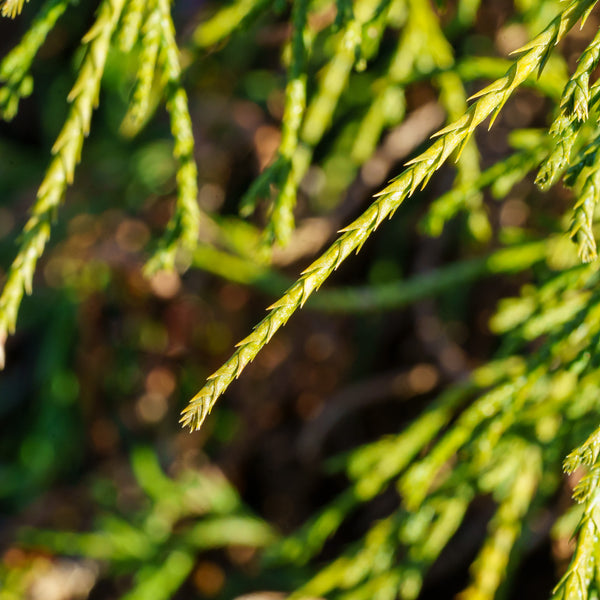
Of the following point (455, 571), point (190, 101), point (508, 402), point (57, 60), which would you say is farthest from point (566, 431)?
point (57, 60)

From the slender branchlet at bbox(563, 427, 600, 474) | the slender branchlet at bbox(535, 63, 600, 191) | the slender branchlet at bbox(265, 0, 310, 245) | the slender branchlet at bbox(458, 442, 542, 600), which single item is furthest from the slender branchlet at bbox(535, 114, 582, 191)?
the slender branchlet at bbox(458, 442, 542, 600)

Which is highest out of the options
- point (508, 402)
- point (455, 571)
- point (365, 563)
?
point (508, 402)

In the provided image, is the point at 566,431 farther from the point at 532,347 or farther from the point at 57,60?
the point at 57,60

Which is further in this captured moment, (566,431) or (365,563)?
(365,563)

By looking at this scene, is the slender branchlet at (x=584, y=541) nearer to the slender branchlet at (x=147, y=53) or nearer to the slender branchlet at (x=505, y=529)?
the slender branchlet at (x=505, y=529)

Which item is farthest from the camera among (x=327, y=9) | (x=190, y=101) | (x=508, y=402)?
(x=190, y=101)

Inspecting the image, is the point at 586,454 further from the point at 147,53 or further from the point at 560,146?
the point at 147,53

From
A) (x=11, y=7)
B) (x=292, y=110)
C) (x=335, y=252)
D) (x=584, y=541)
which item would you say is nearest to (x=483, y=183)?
(x=292, y=110)
